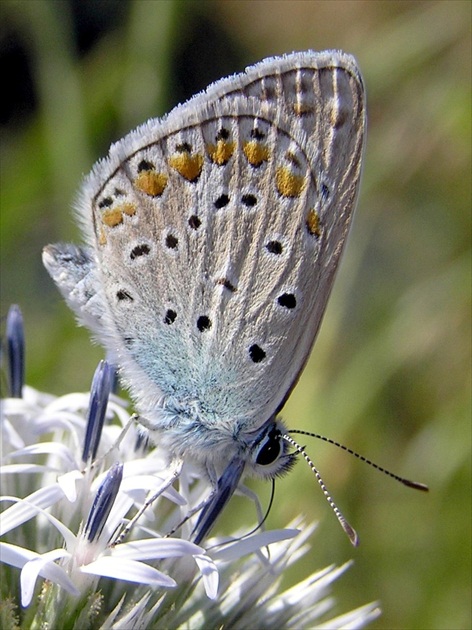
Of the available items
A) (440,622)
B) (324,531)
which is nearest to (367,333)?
(324,531)

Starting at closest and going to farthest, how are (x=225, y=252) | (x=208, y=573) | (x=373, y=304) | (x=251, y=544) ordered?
(x=208, y=573), (x=251, y=544), (x=225, y=252), (x=373, y=304)

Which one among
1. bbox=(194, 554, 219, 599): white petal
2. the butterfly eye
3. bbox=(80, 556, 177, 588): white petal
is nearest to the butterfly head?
the butterfly eye

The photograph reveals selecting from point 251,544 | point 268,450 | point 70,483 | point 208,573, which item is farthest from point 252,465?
point 70,483

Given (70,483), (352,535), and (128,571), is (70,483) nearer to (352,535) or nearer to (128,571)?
(128,571)

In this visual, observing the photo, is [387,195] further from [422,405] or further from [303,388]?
[303,388]

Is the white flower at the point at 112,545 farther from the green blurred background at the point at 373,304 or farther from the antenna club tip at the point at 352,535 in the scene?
the green blurred background at the point at 373,304

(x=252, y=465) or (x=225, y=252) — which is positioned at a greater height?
(x=225, y=252)
